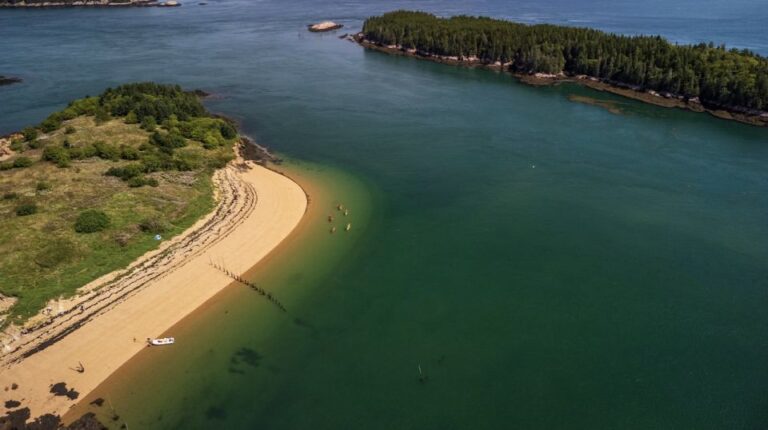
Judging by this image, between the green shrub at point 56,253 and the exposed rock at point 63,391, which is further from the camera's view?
the green shrub at point 56,253

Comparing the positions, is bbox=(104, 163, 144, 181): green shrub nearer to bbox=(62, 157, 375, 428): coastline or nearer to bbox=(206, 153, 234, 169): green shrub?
bbox=(206, 153, 234, 169): green shrub

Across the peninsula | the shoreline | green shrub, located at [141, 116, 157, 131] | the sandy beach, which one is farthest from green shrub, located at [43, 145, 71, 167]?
the shoreline

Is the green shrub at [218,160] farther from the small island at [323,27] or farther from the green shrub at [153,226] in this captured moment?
the small island at [323,27]

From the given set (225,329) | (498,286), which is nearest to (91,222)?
(225,329)

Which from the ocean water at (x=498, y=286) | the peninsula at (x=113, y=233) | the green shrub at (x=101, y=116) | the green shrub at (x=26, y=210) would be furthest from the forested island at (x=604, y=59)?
the green shrub at (x=26, y=210)

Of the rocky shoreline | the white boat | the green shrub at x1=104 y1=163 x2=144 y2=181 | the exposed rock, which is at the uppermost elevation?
the rocky shoreline
